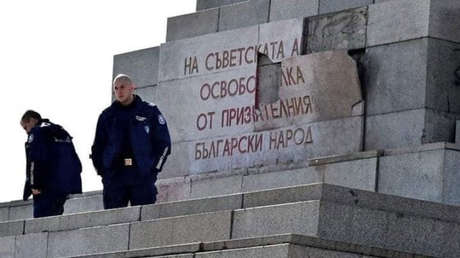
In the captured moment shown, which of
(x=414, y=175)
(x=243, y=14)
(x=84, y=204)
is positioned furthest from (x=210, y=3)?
(x=414, y=175)

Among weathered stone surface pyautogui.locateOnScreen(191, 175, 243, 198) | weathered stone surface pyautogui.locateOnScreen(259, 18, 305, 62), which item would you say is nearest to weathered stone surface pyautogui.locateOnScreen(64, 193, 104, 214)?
weathered stone surface pyautogui.locateOnScreen(191, 175, 243, 198)

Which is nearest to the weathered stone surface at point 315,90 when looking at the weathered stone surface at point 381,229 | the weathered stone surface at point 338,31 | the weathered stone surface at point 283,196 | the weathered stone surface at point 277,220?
the weathered stone surface at point 338,31

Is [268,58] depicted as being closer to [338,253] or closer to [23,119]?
[23,119]

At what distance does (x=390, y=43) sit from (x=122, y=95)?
3325 mm

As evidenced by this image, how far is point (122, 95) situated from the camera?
1947 cm

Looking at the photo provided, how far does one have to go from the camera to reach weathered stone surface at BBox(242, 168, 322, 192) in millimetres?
20875

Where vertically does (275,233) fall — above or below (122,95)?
below

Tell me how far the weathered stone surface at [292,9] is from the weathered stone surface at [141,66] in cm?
206

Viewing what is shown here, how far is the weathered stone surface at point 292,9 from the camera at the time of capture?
22641 millimetres

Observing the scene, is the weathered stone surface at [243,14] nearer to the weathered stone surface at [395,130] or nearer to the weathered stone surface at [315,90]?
the weathered stone surface at [315,90]

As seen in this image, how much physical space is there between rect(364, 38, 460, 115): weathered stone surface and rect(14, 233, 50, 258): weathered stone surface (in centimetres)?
416

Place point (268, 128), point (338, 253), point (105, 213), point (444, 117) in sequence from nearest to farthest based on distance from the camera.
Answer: point (338, 253) → point (105, 213) → point (444, 117) → point (268, 128)

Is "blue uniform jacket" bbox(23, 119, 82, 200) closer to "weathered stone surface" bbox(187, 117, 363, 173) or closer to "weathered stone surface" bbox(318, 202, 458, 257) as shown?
"weathered stone surface" bbox(187, 117, 363, 173)

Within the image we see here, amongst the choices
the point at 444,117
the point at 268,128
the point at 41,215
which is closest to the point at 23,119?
the point at 41,215
